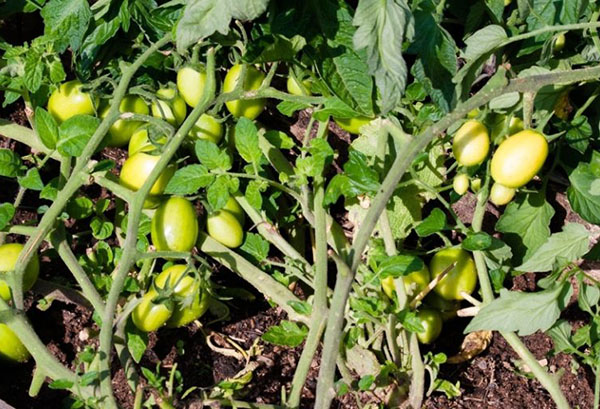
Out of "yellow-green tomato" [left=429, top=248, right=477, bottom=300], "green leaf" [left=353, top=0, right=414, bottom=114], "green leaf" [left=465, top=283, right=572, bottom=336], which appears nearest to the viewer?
"green leaf" [left=353, top=0, right=414, bottom=114]

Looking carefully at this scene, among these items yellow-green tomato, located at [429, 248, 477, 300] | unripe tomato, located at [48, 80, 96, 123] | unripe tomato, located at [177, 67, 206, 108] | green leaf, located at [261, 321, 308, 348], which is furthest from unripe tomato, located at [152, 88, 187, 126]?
yellow-green tomato, located at [429, 248, 477, 300]

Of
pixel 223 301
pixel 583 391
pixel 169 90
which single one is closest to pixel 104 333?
pixel 223 301

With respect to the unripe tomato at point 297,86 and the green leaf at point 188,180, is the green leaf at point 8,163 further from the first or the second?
the unripe tomato at point 297,86

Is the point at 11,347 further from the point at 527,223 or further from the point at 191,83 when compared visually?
the point at 527,223

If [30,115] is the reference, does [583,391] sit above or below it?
below

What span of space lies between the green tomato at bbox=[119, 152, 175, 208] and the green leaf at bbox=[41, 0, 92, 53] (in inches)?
10.0

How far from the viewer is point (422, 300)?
1.50 meters

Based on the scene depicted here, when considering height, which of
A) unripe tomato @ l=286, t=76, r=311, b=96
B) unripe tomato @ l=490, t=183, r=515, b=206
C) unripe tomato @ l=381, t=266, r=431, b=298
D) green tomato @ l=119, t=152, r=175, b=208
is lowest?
unripe tomato @ l=381, t=266, r=431, b=298

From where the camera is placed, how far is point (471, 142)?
125 centimetres

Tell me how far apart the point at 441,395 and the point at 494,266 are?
26cm

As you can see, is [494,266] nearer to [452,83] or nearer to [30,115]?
[452,83]

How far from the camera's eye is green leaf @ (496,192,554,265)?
148 cm

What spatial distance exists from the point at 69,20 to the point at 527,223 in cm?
96

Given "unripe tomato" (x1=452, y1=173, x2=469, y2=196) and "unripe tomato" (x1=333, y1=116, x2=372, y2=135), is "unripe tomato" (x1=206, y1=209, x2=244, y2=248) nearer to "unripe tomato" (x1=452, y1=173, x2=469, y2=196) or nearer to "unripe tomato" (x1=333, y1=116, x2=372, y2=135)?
"unripe tomato" (x1=333, y1=116, x2=372, y2=135)
